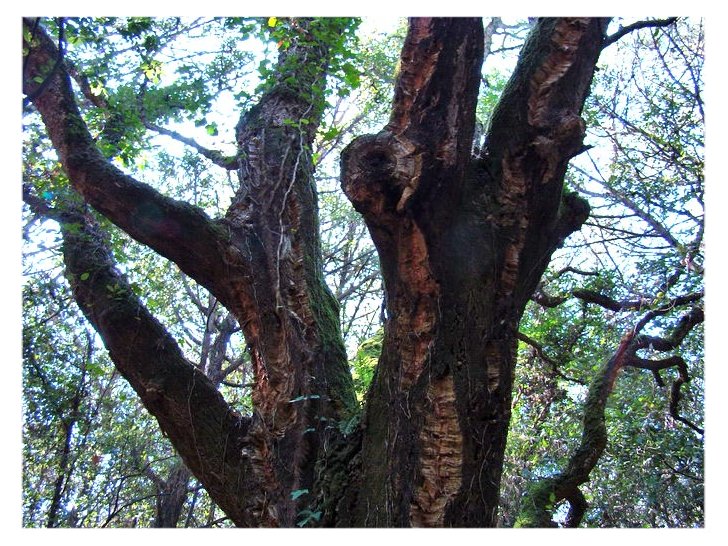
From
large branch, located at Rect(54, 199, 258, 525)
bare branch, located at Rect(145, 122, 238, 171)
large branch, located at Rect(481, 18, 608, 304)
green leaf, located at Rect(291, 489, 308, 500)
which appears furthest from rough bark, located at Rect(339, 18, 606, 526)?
bare branch, located at Rect(145, 122, 238, 171)

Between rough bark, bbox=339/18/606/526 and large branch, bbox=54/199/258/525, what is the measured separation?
621mm

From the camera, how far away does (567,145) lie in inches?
97.5

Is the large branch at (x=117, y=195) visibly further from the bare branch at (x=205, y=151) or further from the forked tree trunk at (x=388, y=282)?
the bare branch at (x=205, y=151)

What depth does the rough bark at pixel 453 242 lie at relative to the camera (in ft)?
7.61

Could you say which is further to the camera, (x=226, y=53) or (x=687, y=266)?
(x=226, y=53)

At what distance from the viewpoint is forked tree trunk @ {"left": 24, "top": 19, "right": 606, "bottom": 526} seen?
2346mm

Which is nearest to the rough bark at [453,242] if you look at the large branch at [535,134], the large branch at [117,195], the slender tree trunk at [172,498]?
the large branch at [535,134]

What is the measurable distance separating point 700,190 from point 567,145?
9.04 feet

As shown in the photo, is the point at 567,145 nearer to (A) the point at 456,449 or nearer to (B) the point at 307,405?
(A) the point at 456,449

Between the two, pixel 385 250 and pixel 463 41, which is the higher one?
pixel 463 41
